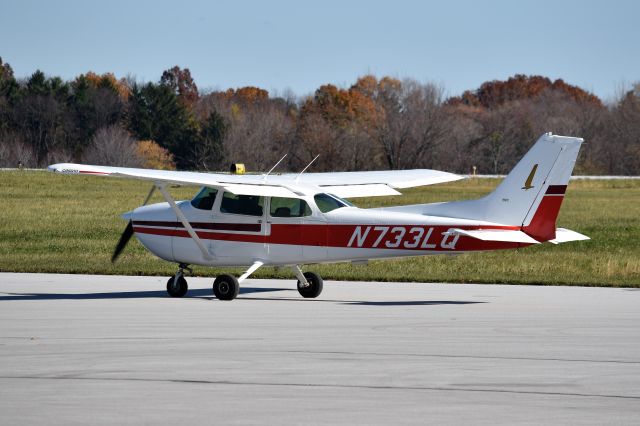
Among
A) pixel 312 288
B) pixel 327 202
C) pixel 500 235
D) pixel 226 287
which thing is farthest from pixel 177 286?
pixel 500 235

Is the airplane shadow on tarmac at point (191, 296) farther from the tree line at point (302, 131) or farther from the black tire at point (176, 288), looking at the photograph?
the tree line at point (302, 131)

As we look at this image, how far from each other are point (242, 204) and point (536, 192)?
166 inches

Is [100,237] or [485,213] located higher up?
[485,213]

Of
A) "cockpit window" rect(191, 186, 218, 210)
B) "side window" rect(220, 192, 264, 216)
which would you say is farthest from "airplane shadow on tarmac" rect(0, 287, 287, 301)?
"side window" rect(220, 192, 264, 216)

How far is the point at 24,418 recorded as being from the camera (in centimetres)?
842

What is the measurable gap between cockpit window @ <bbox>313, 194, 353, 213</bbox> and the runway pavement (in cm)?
131

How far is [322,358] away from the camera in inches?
435

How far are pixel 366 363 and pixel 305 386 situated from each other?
1233 mm

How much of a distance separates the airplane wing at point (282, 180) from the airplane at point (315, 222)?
3cm

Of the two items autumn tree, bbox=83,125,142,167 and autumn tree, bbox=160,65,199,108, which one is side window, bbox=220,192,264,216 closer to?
autumn tree, bbox=83,125,142,167

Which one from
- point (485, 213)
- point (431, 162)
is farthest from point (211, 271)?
point (431, 162)

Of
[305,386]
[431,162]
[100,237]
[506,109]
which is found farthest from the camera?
[506,109]

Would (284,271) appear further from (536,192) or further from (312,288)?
(536,192)

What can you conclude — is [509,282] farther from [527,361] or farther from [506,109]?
[506,109]
